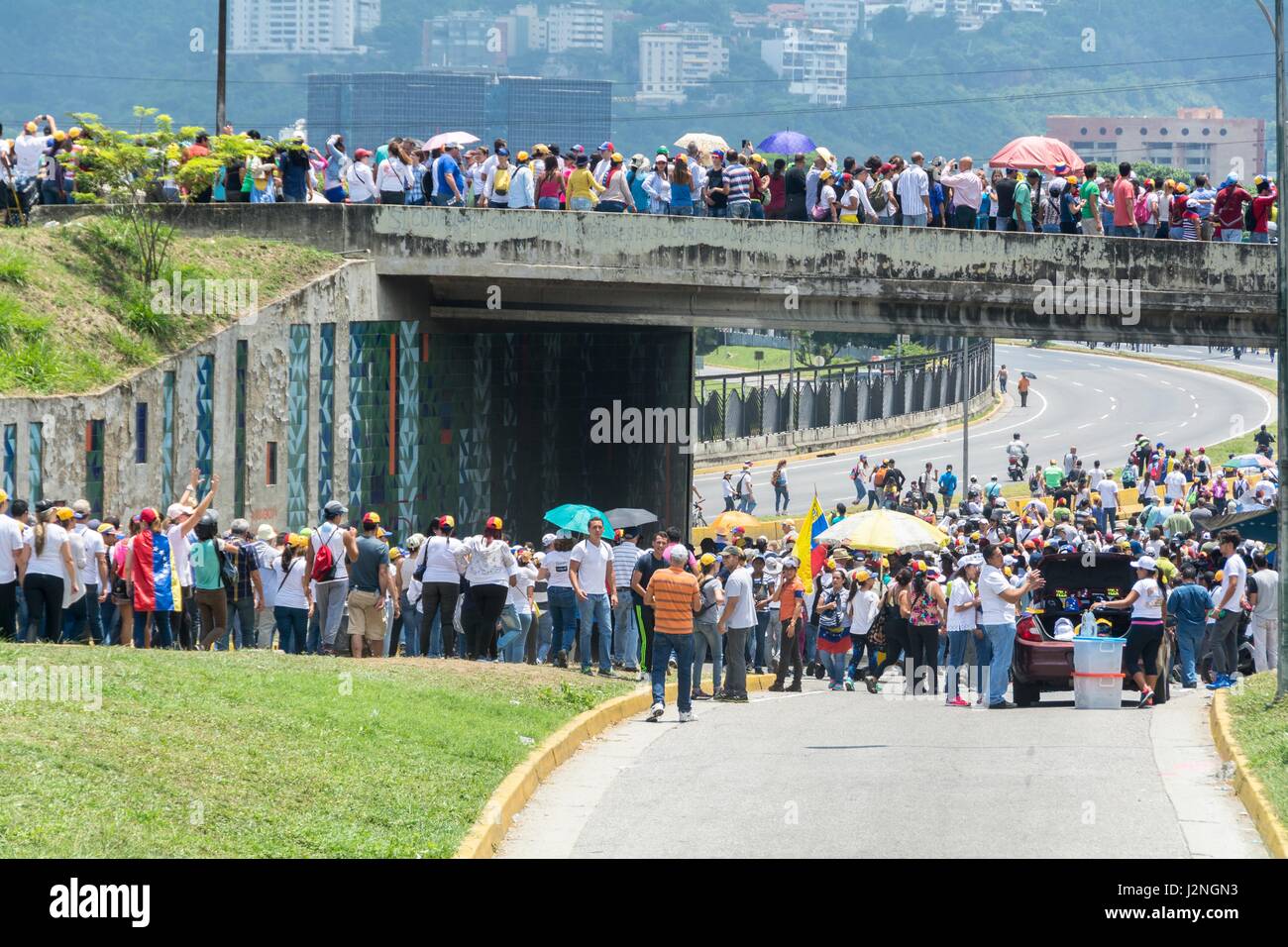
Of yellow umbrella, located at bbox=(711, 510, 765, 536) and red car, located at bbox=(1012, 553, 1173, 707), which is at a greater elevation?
red car, located at bbox=(1012, 553, 1173, 707)

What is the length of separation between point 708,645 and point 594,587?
1720 millimetres

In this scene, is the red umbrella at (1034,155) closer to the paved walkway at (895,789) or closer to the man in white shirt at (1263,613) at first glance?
the man in white shirt at (1263,613)

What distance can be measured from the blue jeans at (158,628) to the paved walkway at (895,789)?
415cm

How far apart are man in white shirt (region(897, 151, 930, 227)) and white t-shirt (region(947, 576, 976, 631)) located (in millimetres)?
9699

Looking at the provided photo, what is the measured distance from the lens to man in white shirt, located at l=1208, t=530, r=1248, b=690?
20469 mm

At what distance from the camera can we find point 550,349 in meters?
32.3

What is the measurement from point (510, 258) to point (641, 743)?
1291cm

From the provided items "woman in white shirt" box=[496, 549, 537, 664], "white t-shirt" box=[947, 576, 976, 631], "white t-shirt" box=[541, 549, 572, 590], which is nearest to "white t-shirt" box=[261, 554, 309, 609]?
"woman in white shirt" box=[496, 549, 537, 664]

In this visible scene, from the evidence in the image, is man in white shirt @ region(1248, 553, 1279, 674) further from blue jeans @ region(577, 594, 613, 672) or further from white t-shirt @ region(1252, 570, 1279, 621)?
blue jeans @ region(577, 594, 613, 672)

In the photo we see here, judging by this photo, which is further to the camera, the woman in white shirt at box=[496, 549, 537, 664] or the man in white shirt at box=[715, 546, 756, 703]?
the woman in white shirt at box=[496, 549, 537, 664]

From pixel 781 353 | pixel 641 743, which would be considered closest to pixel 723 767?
pixel 641 743

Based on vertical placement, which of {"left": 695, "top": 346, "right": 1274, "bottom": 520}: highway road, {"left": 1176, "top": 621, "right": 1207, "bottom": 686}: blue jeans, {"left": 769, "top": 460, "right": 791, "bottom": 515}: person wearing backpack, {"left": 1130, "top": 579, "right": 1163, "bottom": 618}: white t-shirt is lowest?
{"left": 695, "top": 346, "right": 1274, "bottom": 520}: highway road

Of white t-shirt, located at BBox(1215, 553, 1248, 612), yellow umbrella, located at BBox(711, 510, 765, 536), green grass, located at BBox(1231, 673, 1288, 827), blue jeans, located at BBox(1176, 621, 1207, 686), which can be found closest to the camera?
green grass, located at BBox(1231, 673, 1288, 827)

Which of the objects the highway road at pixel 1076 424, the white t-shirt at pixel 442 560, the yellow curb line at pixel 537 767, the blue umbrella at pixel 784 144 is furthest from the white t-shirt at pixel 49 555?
the highway road at pixel 1076 424
